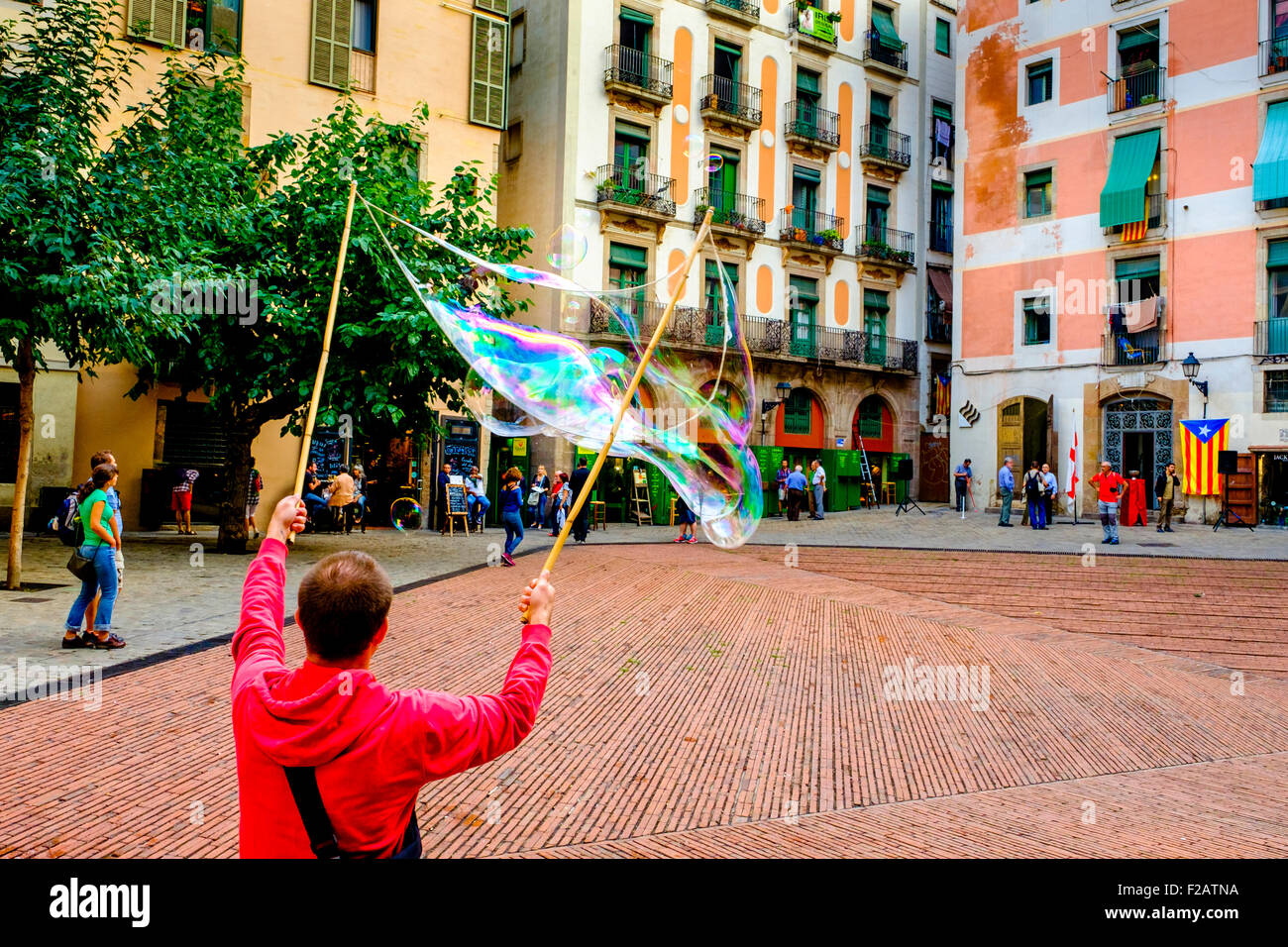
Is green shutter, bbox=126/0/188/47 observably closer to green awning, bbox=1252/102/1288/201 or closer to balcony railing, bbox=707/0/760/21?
balcony railing, bbox=707/0/760/21

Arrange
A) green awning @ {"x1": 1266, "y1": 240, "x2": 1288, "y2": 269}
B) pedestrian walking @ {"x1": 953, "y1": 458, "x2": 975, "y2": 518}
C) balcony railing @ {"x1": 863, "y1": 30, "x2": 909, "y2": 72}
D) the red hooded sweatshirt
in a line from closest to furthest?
the red hooded sweatshirt < green awning @ {"x1": 1266, "y1": 240, "x2": 1288, "y2": 269} < pedestrian walking @ {"x1": 953, "y1": 458, "x2": 975, "y2": 518} < balcony railing @ {"x1": 863, "y1": 30, "x2": 909, "y2": 72}

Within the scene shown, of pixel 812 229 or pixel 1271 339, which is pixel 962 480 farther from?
pixel 812 229

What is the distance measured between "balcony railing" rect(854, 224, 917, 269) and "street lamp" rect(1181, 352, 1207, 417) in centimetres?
1180

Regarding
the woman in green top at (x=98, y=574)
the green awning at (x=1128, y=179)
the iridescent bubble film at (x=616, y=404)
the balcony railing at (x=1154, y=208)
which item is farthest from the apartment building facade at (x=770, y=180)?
the woman in green top at (x=98, y=574)

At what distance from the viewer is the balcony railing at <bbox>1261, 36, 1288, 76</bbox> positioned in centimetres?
2694

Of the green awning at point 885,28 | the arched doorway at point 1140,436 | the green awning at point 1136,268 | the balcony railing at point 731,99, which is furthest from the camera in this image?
the green awning at point 885,28

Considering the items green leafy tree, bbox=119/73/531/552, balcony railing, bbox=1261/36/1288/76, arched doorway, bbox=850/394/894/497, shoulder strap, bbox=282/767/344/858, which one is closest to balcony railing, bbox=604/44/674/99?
arched doorway, bbox=850/394/894/497

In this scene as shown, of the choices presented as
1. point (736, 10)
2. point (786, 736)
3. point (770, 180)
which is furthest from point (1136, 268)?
point (786, 736)

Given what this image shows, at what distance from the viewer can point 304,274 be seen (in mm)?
16406

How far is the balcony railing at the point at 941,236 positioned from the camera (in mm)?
38506

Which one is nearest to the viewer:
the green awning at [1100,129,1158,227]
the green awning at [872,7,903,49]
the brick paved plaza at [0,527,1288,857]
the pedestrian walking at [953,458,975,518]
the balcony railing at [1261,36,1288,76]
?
the brick paved plaza at [0,527,1288,857]

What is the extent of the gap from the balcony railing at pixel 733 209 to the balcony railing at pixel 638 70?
354 centimetres

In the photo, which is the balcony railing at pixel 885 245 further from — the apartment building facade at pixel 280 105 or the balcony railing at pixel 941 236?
the apartment building facade at pixel 280 105

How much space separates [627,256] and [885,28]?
16.0 meters
